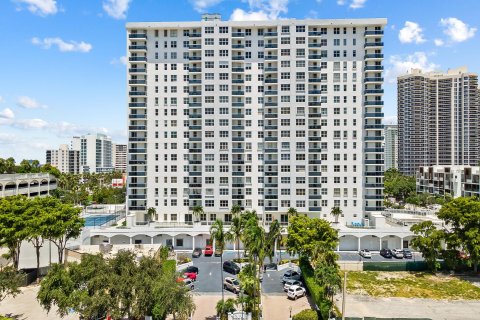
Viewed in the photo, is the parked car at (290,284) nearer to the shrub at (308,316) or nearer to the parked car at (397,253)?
the shrub at (308,316)

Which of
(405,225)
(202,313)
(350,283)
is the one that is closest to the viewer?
(202,313)

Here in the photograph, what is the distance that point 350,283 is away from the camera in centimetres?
4959

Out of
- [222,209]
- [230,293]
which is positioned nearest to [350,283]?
[230,293]

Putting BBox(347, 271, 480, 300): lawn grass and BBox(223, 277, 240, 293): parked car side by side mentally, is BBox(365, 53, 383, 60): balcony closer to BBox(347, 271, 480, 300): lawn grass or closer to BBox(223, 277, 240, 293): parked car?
BBox(347, 271, 480, 300): lawn grass

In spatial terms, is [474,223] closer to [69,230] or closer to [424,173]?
[69,230]

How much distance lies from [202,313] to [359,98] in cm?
Answer: 5469

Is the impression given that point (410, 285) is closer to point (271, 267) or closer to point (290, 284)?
point (290, 284)

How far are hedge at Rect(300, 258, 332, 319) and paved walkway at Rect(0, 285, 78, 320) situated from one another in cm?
2677

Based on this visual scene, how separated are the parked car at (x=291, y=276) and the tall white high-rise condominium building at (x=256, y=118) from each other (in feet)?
71.4

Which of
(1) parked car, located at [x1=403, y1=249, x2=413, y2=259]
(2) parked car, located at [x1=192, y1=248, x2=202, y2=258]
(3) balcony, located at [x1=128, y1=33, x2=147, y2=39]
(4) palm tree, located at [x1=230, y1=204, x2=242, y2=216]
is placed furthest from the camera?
(3) balcony, located at [x1=128, y1=33, x2=147, y2=39]

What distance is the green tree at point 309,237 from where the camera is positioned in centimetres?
4894

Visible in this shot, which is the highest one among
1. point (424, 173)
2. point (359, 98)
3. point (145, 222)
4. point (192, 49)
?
point (192, 49)

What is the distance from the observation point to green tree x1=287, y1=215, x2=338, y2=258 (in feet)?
161

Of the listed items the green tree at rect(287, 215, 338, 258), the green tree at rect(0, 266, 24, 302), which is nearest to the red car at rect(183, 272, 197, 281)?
the green tree at rect(287, 215, 338, 258)
